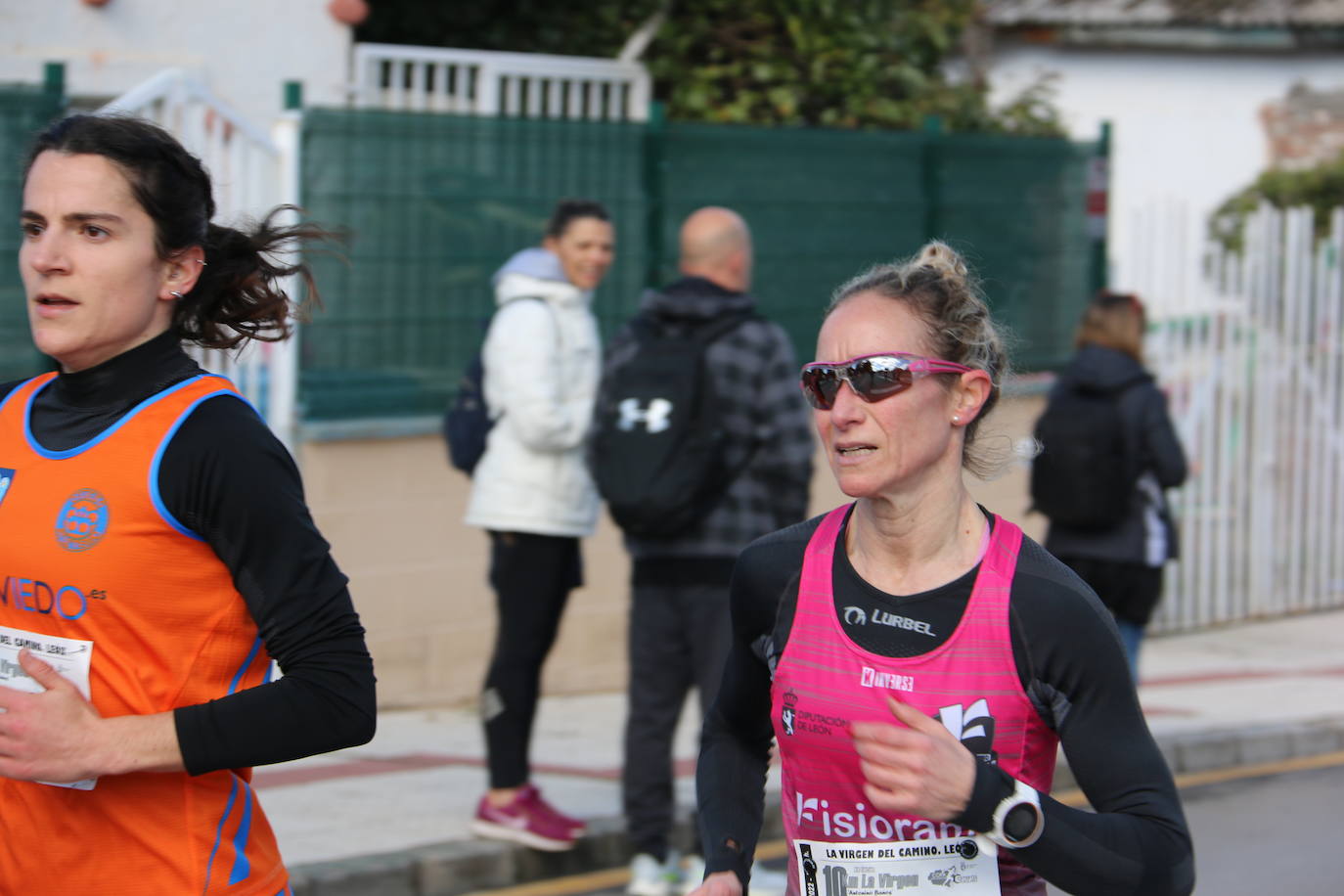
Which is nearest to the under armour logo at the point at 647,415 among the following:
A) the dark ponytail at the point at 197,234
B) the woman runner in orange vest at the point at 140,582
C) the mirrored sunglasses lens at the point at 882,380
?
the dark ponytail at the point at 197,234

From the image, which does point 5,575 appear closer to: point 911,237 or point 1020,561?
point 1020,561

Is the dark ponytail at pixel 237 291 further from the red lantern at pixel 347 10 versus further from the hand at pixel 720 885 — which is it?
the red lantern at pixel 347 10

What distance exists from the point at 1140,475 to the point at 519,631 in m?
2.69

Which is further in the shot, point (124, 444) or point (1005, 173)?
point (1005, 173)

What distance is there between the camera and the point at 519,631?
5887 millimetres

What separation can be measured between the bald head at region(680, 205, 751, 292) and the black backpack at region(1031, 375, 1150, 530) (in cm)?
191

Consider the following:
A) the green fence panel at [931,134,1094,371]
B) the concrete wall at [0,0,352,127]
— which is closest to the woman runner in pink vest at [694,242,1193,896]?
the concrete wall at [0,0,352,127]

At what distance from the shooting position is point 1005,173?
1055 centimetres

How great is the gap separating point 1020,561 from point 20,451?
1.43 metres

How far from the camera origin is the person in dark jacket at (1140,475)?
7.14 metres

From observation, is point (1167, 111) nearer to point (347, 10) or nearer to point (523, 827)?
point (347, 10)

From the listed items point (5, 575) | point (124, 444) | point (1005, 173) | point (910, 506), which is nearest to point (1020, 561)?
point (910, 506)

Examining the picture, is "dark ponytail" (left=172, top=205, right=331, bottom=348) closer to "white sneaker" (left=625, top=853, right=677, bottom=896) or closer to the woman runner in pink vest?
the woman runner in pink vest

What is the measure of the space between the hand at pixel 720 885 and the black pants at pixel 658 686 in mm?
2789
